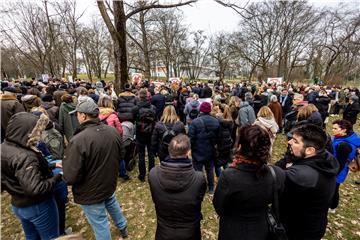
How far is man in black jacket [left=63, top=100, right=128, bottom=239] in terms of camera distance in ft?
8.30

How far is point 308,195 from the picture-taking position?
2.04m

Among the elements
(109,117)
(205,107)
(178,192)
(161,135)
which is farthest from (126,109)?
(178,192)

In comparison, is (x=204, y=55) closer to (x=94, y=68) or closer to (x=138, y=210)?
(x=94, y=68)

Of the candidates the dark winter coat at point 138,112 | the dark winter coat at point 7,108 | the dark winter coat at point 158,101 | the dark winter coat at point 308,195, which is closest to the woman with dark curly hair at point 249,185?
the dark winter coat at point 308,195

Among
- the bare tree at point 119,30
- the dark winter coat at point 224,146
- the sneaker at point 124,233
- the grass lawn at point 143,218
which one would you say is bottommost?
the grass lawn at point 143,218

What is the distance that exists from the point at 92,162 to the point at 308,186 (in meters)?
2.47

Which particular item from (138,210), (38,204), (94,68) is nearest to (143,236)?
(138,210)

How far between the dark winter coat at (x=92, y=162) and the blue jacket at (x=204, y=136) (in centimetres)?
175

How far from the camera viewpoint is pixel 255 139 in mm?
1784

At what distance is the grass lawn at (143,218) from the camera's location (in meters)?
3.65

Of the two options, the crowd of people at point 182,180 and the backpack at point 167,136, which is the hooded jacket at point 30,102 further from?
the backpack at point 167,136

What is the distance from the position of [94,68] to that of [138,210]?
51.8 metres

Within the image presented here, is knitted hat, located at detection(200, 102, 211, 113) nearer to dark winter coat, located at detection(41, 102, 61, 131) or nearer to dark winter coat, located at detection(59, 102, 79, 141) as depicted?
dark winter coat, located at detection(59, 102, 79, 141)

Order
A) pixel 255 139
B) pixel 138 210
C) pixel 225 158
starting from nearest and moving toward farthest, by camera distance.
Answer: pixel 255 139
pixel 138 210
pixel 225 158
